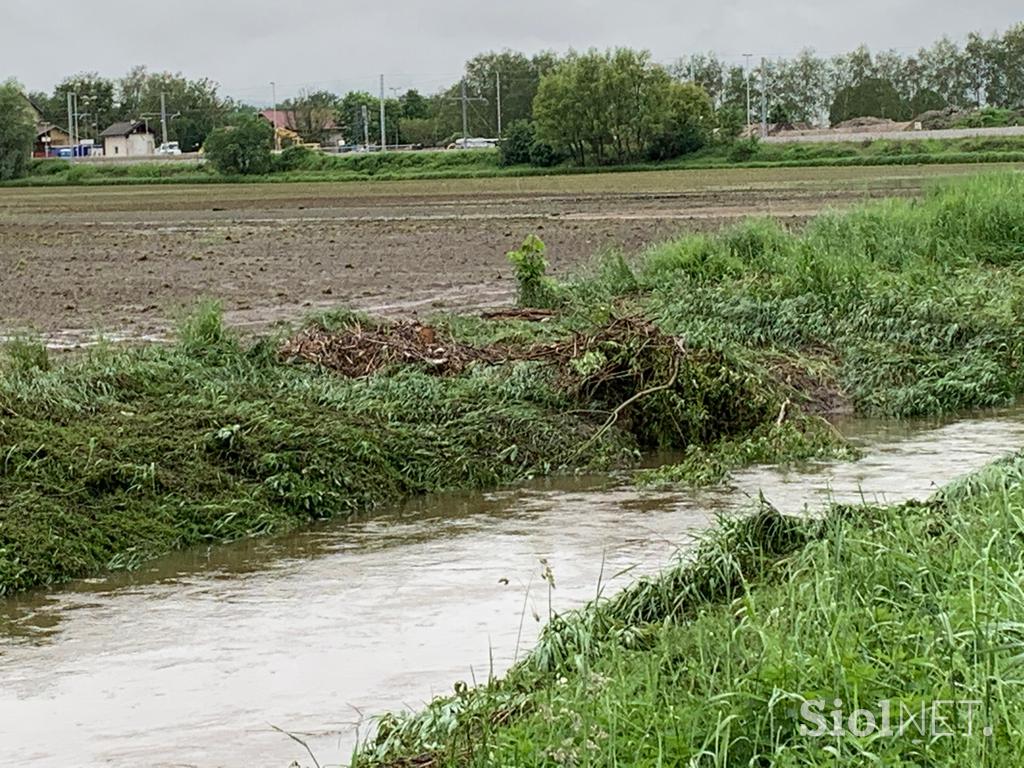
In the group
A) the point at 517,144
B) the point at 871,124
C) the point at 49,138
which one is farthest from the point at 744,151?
the point at 49,138

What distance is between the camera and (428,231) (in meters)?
31.2

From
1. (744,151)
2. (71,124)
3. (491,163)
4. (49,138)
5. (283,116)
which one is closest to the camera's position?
(744,151)

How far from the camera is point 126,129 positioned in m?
138

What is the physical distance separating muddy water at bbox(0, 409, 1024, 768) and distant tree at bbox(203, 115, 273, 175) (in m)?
75.1

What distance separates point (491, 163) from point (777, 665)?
8102 cm

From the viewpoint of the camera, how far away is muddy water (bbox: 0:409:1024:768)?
5684mm

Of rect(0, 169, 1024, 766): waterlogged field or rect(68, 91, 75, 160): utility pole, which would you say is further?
rect(68, 91, 75, 160): utility pole

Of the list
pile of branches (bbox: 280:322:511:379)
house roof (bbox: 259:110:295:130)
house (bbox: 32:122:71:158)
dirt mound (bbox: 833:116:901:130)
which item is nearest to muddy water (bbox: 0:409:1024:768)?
pile of branches (bbox: 280:322:511:379)

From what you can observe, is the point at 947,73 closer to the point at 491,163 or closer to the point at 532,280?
the point at 491,163

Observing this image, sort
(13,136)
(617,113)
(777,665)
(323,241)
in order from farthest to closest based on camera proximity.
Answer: (13,136)
(617,113)
(323,241)
(777,665)

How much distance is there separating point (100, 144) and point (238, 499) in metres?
147

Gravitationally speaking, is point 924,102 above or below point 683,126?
above

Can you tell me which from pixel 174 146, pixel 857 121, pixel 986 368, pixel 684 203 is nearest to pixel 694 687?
pixel 986 368

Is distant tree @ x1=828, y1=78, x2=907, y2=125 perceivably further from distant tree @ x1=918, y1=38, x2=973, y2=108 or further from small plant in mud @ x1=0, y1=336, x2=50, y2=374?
small plant in mud @ x1=0, y1=336, x2=50, y2=374
